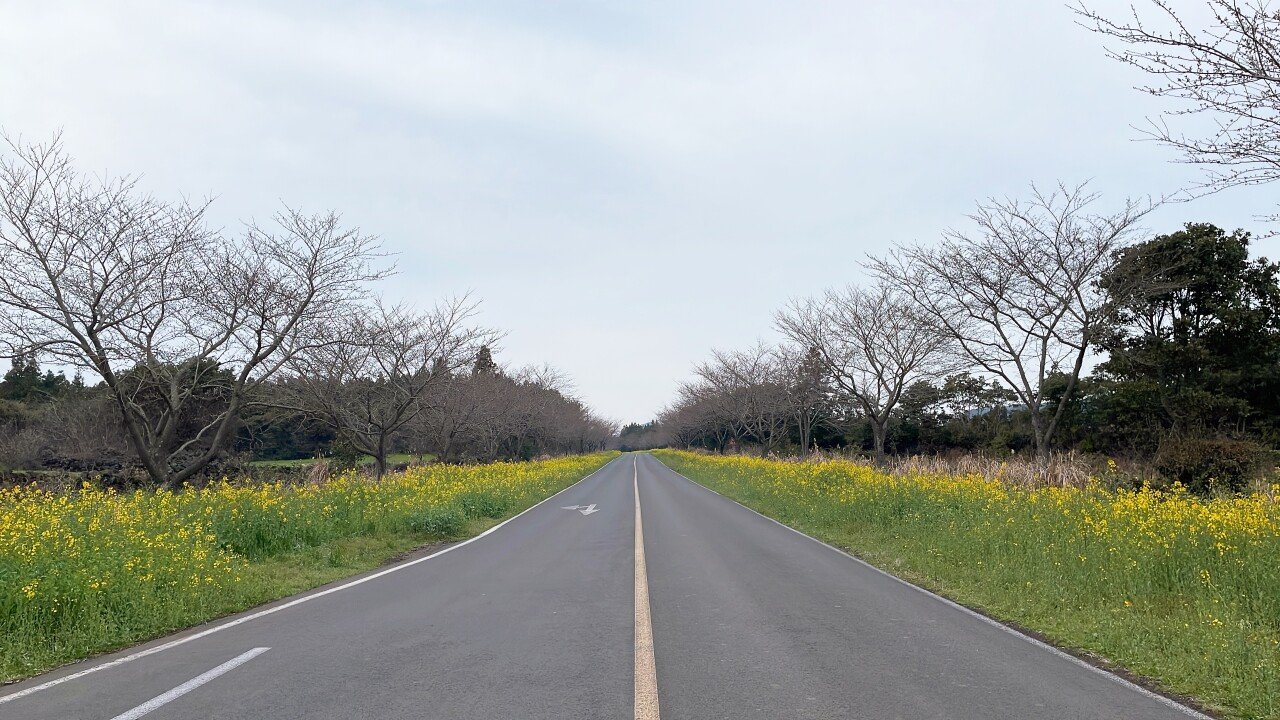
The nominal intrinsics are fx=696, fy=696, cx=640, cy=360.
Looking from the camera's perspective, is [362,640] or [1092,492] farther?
[1092,492]

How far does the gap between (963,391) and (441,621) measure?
1683 inches

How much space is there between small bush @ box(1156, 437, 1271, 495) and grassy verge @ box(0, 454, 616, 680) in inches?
721

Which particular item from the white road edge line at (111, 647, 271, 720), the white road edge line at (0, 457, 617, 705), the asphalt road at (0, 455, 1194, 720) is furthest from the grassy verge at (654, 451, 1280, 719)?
the white road edge line at (0, 457, 617, 705)

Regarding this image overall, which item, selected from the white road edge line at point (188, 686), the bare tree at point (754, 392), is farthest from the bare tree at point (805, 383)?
the white road edge line at point (188, 686)

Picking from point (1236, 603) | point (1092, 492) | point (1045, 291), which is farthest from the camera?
point (1045, 291)

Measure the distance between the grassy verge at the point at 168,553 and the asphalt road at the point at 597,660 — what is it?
1.84 feet

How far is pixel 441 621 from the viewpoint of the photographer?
276 inches

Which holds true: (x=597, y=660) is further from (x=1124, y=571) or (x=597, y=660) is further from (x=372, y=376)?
(x=372, y=376)

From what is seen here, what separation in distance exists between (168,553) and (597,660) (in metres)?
6.06

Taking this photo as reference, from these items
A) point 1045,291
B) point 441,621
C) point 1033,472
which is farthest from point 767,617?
point 1045,291

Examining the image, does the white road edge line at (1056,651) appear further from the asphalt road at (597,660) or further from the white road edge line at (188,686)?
the white road edge line at (188,686)

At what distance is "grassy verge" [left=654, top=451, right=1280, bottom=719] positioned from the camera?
5.30 m

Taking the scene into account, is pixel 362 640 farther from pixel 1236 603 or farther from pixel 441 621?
pixel 1236 603

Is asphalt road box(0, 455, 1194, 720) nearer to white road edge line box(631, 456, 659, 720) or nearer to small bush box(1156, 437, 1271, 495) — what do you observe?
white road edge line box(631, 456, 659, 720)
